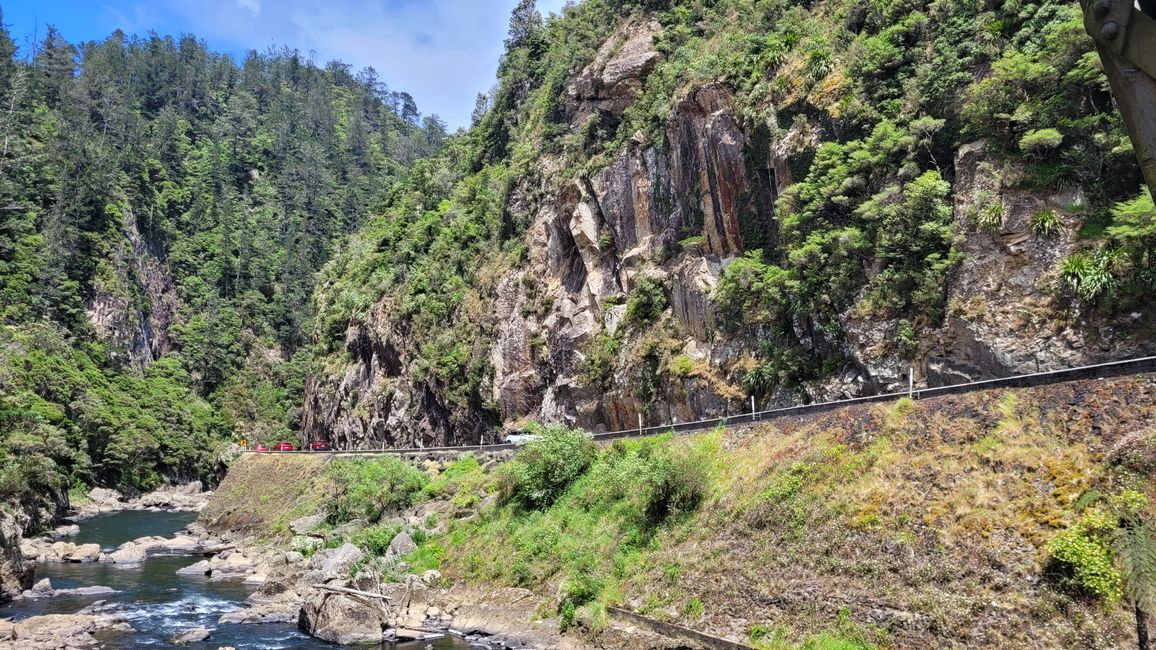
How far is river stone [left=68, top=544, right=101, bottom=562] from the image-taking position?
141 feet

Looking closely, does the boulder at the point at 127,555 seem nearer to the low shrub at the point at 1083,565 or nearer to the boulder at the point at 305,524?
the boulder at the point at 305,524

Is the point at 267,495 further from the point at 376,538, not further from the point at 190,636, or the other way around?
the point at 190,636

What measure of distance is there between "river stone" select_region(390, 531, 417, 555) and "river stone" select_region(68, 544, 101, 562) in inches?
894

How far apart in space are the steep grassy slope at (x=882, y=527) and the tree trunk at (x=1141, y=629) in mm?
287

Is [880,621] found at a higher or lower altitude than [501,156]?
lower

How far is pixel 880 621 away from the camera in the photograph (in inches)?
648

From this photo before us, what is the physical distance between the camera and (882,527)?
18.3m

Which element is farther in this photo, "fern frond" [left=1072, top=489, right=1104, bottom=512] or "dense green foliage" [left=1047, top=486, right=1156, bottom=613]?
"fern frond" [left=1072, top=489, right=1104, bottom=512]

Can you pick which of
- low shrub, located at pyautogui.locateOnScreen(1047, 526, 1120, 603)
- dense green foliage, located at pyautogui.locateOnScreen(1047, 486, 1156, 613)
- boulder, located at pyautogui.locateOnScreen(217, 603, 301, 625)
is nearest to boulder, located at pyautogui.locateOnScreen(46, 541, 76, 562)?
boulder, located at pyautogui.locateOnScreen(217, 603, 301, 625)

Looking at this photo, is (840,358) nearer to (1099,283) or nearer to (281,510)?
(1099,283)

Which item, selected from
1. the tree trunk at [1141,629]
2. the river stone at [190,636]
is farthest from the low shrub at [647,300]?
the tree trunk at [1141,629]

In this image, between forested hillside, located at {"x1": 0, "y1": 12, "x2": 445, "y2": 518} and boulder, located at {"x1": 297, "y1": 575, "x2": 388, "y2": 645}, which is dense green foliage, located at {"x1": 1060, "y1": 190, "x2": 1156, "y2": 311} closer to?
boulder, located at {"x1": 297, "y1": 575, "x2": 388, "y2": 645}

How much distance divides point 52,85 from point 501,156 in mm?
100595

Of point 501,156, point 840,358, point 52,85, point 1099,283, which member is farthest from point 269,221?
point 1099,283
